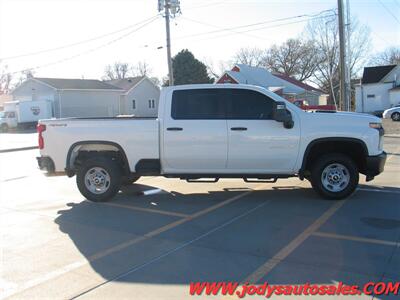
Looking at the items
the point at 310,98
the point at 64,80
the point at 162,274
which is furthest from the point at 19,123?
the point at 162,274

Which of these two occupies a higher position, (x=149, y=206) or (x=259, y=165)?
(x=259, y=165)

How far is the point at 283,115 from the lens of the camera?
7.34 m

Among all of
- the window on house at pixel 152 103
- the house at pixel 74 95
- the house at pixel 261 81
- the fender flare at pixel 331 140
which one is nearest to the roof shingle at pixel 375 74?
the house at pixel 261 81

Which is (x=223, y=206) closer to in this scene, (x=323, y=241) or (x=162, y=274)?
(x=323, y=241)

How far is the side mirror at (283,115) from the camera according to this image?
734cm

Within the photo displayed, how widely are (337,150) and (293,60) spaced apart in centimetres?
7161

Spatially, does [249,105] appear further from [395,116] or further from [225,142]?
[395,116]

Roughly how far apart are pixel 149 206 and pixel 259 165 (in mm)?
2048

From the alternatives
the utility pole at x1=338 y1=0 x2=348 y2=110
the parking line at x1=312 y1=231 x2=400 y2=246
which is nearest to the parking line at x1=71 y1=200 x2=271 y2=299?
the parking line at x1=312 y1=231 x2=400 y2=246

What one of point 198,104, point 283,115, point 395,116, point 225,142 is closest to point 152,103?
point 395,116

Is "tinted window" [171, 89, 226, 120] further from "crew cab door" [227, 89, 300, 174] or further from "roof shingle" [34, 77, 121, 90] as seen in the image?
"roof shingle" [34, 77, 121, 90]

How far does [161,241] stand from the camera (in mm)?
5676

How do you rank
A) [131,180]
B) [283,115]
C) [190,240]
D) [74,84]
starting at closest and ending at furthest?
[190,240] < [283,115] < [131,180] < [74,84]

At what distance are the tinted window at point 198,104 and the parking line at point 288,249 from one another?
2.40m
